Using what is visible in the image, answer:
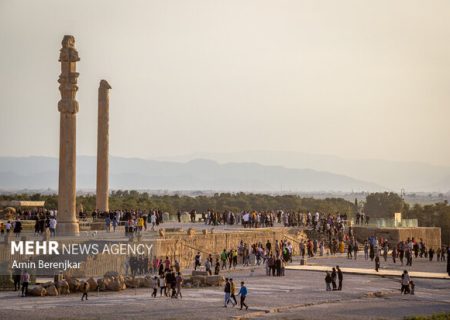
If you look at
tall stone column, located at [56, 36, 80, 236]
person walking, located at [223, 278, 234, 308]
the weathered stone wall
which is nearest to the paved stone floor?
person walking, located at [223, 278, 234, 308]

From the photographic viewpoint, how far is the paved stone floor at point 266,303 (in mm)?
26953

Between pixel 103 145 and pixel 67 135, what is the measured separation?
960cm

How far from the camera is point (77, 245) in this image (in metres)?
35.7

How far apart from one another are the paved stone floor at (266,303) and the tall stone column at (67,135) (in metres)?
8.05

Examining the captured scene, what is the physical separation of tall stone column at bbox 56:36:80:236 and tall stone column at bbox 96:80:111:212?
9.03 meters

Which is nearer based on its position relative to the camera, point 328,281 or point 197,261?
point 328,281

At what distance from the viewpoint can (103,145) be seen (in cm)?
4934

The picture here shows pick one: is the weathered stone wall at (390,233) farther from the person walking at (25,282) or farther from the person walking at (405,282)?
the person walking at (25,282)

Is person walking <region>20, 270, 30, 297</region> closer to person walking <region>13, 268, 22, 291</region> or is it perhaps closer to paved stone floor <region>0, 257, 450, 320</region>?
paved stone floor <region>0, 257, 450, 320</region>

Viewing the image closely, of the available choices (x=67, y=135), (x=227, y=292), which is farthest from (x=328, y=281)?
(x=67, y=135)

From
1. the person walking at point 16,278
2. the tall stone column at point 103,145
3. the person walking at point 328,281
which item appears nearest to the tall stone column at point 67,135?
the person walking at point 16,278

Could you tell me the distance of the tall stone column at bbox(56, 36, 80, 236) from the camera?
39375mm

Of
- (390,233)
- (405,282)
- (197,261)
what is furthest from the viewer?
(390,233)

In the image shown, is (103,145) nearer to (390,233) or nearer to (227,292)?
(390,233)
